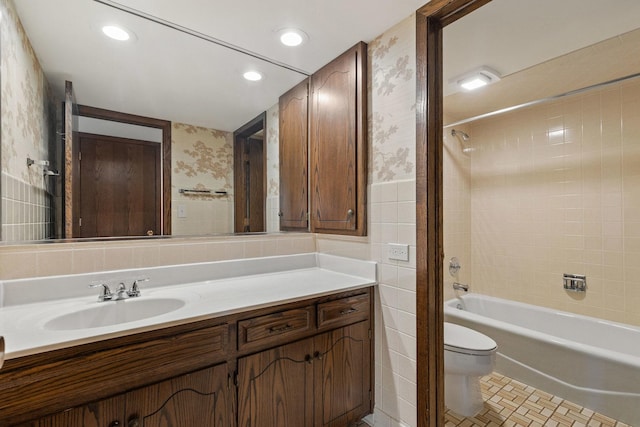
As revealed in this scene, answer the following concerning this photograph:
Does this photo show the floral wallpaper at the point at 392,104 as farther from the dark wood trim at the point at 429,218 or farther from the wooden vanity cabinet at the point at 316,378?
the wooden vanity cabinet at the point at 316,378

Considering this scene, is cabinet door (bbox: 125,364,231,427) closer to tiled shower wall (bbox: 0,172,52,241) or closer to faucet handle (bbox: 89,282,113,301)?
faucet handle (bbox: 89,282,113,301)

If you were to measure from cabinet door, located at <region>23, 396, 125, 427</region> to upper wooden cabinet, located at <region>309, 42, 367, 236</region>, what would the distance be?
1283mm

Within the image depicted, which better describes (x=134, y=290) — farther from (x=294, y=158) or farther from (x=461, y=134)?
(x=461, y=134)

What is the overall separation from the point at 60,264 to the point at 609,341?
136 inches

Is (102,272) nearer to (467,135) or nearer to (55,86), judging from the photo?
(55,86)

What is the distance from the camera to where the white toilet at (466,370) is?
5.79 ft

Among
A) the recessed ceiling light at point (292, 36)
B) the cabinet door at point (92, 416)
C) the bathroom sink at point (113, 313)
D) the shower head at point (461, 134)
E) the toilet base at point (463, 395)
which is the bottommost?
the toilet base at point (463, 395)

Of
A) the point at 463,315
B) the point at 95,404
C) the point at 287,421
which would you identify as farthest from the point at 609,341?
the point at 95,404

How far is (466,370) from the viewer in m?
1.78

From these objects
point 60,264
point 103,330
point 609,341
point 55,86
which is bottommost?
point 609,341

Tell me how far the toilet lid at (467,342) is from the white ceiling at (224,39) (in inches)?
69.7

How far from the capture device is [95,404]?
923mm

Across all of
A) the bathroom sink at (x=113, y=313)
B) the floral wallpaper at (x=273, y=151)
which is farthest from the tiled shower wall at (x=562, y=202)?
the bathroom sink at (x=113, y=313)

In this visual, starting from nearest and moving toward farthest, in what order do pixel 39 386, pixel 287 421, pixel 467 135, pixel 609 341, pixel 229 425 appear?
pixel 39 386
pixel 229 425
pixel 287 421
pixel 609 341
pixel 467 135
